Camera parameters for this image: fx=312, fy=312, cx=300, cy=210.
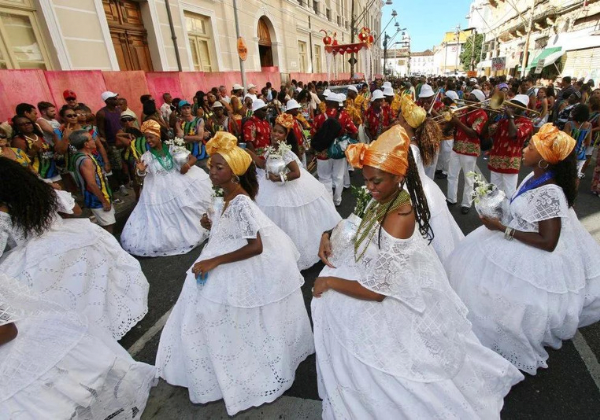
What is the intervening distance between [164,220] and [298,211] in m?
2.33

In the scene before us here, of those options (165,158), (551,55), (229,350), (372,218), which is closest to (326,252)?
(372,218)

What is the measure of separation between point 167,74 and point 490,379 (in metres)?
11.5

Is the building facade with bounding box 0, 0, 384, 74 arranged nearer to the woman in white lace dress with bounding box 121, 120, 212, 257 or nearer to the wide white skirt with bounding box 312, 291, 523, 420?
the woman in white lace dress with bounding box 121, 120, 212, 257

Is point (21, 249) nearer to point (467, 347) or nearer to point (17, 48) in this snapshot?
point (467, 347)

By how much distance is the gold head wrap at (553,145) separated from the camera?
2439 mm

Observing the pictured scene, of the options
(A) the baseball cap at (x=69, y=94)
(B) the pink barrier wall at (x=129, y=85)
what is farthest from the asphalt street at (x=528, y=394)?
(B) the pink barrier wall at (x=129, y=85)

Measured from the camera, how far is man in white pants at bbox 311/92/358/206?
6.51 m

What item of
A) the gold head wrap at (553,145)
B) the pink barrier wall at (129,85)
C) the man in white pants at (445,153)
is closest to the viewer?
the gold head wrap at (553,145)

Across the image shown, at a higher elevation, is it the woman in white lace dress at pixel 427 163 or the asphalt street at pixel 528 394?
the woman in white lace dress at pixel 427 163

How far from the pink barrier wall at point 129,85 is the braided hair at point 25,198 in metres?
6.97

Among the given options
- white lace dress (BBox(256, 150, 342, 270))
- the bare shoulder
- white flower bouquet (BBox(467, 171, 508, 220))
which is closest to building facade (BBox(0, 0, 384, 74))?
white lace dress (BBox(256, 150, 342, 270))

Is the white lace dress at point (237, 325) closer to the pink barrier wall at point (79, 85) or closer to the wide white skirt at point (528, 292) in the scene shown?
the wide white skirt at point (528, 292)

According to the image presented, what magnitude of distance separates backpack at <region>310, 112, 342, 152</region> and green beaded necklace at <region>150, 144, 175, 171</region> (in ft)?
9.06

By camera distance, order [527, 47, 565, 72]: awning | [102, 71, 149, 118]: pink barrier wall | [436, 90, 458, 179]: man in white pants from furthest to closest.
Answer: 1. [527, 47, 565, 72]: awning
2. [102, 71, 149, 118]: pink barrier wall
3. [436, 90, 458, 179]: man in white pants
